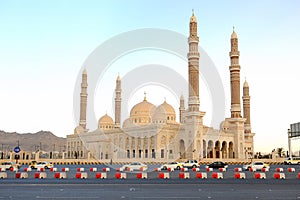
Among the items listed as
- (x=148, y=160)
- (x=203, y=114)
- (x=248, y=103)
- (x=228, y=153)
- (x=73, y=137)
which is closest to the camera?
(x=148, y=160)

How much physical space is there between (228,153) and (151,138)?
1792 centimetres

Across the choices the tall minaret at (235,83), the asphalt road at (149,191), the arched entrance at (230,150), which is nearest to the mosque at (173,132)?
the tall minaret at (235,83)

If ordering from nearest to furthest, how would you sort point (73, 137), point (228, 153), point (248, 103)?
point (228, 153) < point (248, 103) < point (73, 137)

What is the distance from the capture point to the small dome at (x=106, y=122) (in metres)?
95.7

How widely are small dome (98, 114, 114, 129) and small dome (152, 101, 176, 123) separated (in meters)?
19.3

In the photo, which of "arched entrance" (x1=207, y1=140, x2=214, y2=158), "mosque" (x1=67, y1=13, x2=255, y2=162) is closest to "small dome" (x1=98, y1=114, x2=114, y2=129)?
"mosque" (x1=67, y1=13, x2=255, y2=162)

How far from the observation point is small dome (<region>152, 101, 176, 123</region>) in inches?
3091

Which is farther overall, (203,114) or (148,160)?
(203,114)

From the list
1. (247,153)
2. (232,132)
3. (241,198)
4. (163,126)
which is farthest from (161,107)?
(241,198)

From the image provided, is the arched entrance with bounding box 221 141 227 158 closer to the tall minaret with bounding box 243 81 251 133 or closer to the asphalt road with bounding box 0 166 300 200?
the tall minaret with bounding box 243 81 251 133

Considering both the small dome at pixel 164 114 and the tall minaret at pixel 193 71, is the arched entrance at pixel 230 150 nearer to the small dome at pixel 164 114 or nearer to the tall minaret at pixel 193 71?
the small dome at pixel 164 114

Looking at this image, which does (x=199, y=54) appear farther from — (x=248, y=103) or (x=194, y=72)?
(x=248, y=103)

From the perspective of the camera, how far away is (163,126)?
71188 mm

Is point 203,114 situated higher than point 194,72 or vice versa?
point 194,72
